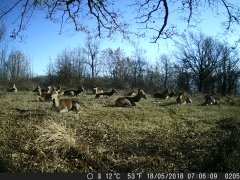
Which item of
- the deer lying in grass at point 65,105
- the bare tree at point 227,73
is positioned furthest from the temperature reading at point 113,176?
the bare tree at point 227,73

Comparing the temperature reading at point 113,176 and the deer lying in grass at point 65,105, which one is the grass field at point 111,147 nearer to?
the temperature reading at point 113,176

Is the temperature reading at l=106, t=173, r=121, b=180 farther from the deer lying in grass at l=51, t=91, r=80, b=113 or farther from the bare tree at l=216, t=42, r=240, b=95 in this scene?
the bare tree at l=216, t=42, r=240, b=95

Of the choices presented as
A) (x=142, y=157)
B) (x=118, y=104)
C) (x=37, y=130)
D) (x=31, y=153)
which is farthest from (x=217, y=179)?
(x=118, y=104)

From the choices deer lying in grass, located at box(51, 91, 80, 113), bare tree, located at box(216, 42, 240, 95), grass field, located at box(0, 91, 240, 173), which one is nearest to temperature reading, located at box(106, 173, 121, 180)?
grass field, located at box(0, 91, 240, 173)

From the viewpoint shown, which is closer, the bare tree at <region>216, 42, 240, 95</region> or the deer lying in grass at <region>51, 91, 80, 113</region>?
the deer lying in grass at <region>51, 91, 80, 113</region>

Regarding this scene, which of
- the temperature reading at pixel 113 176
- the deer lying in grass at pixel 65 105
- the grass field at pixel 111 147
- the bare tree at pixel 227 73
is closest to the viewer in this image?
the temperature reading at pixel 113 176

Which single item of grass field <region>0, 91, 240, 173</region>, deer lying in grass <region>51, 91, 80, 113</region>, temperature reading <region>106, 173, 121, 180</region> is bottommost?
temperature reading <region>106, 173, 121, 180</region>

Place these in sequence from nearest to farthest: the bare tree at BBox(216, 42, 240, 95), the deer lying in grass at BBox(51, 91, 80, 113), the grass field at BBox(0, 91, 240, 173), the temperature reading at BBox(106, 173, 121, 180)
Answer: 1. the temperature reading at BBox(106, 173, 121, 180)
2. the grass field at BBox(0, 91, 240, 173)
3. the deer lying in grass at BBox(51, 91, 80, 113)
4. the bare tree at BBox(216, 42, 240, 95)

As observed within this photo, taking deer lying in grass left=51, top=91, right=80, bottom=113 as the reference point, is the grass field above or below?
below

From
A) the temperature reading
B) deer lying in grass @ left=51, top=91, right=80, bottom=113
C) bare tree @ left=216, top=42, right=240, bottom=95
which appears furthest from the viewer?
bare tree @ left=216, top=42, right=240, bottom=95

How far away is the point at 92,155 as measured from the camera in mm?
9523

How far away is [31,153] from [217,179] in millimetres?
4673

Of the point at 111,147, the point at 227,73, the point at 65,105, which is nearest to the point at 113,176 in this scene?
the point at 111,147

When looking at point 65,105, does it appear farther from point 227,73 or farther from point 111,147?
point 227,73
